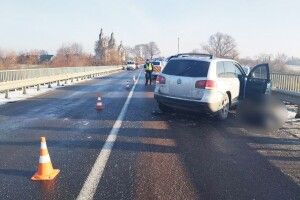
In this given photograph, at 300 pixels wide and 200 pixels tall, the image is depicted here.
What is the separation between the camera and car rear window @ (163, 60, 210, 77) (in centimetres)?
993

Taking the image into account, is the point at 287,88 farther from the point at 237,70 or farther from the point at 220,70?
the point at 220,70

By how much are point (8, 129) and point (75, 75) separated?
82.7 ft

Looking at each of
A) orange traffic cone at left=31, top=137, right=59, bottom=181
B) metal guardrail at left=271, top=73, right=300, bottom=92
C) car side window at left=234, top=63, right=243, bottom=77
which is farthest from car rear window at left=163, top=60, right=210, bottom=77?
orange traffic cone at left=31, top=137, right=59, bottom=181

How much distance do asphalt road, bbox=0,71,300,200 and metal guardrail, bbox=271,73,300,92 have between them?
5091 millimetres

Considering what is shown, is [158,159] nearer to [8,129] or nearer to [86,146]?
[86,146]

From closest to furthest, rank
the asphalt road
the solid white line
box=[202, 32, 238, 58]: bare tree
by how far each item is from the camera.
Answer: the solid white line < the asphalt road < box=[202, 32, 238, 58]: bare tree

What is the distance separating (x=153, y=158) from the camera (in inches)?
247

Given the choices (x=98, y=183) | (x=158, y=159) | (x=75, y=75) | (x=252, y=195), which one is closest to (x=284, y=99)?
(x=158, y=159)

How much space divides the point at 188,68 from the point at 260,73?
257cm

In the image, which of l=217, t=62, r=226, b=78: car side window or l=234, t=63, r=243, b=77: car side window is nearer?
l=217, t=62, r=226, b=78: car side window

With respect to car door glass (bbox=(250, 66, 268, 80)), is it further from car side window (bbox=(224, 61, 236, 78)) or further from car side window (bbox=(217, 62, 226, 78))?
car side window (bbox=(217, 62, 226, 78))

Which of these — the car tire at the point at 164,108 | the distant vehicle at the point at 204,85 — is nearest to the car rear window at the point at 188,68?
the distant vehicle at the point at 204,85

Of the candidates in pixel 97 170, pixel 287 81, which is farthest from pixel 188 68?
pixel 287 81

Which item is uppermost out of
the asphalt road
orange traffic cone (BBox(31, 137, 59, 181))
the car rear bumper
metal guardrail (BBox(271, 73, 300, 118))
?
metal guardrail (BBox(271, 73, 300, 118))
